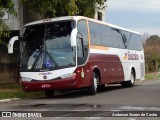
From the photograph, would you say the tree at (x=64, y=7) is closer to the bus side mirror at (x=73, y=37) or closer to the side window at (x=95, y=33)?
the side window at (x=95, y=33)

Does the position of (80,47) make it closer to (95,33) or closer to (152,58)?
(95,33)

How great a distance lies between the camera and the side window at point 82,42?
2080cm

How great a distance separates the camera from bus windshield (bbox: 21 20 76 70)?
20484 mm

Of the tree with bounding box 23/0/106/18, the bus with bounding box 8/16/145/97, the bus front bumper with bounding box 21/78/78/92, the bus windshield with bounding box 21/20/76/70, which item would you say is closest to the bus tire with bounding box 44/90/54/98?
the bus with bounding box 8/16/145/97

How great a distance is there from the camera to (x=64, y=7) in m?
25.8

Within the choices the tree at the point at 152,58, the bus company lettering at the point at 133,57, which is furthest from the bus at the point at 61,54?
the tree at the point at 152,58

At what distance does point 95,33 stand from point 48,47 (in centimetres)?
311

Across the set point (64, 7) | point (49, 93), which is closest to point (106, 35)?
point (64, 7)

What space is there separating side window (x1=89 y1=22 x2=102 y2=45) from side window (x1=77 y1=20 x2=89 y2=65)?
27.7 inches

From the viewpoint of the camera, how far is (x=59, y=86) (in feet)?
66.7

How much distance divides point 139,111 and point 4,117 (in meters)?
4.02

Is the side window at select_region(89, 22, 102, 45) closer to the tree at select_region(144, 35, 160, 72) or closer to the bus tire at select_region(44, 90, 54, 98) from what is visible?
the bus tire at select_region(44, 90, 54, 98)

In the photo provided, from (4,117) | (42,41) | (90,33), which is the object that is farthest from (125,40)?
Answer: (4,117)

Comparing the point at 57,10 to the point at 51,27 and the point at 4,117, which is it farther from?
the point at 4,117
